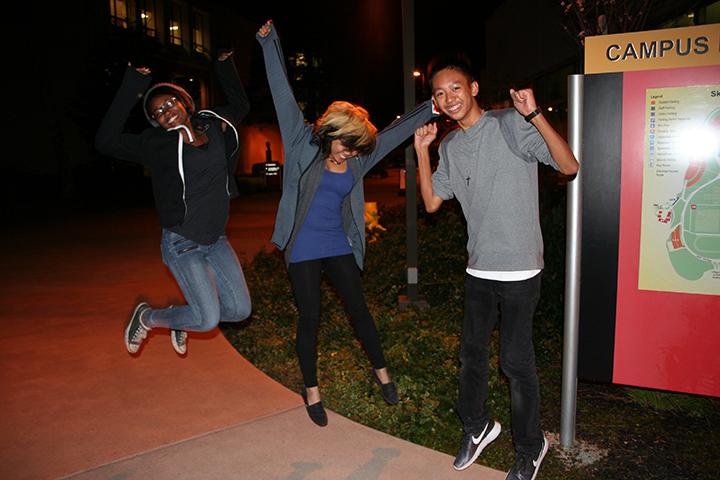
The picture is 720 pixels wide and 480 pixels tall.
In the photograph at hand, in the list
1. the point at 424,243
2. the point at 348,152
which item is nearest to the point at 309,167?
the point at 348,152

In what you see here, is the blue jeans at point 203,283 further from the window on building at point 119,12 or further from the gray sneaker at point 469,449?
the window on building at point 119,12

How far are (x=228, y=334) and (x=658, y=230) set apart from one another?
4.26 metres

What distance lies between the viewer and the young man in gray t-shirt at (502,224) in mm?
3064

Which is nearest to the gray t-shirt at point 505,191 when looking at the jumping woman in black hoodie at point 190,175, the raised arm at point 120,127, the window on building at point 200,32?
the jumping woman in black hoodie at point 190,175

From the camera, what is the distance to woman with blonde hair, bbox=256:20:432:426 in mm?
3662

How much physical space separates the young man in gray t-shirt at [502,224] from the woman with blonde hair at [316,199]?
1.99 ft

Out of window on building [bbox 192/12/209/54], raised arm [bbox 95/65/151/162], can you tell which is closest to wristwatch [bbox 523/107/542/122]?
raised arm [bbox 95/65/151/162]

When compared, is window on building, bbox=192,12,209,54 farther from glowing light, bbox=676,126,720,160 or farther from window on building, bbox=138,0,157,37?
glowing light, bbox=676,126,720,160

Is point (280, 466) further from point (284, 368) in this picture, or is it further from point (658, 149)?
point (658, 149)

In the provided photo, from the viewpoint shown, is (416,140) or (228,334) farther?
(228,334)

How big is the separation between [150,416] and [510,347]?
2.42 m

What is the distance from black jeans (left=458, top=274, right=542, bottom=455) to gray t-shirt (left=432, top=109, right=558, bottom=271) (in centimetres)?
13

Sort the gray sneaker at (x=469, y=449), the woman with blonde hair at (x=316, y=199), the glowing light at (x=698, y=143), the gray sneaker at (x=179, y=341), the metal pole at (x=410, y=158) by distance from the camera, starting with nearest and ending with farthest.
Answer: the glowing light at (x=698, y=143), the gray sneaker at (x=469, y=449), the woman with blonde hair at (x=316, y=199), the gray sneaker at (x=179, y=341), the metal pole at (x=410, y=158)

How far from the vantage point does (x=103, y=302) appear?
731 cm
